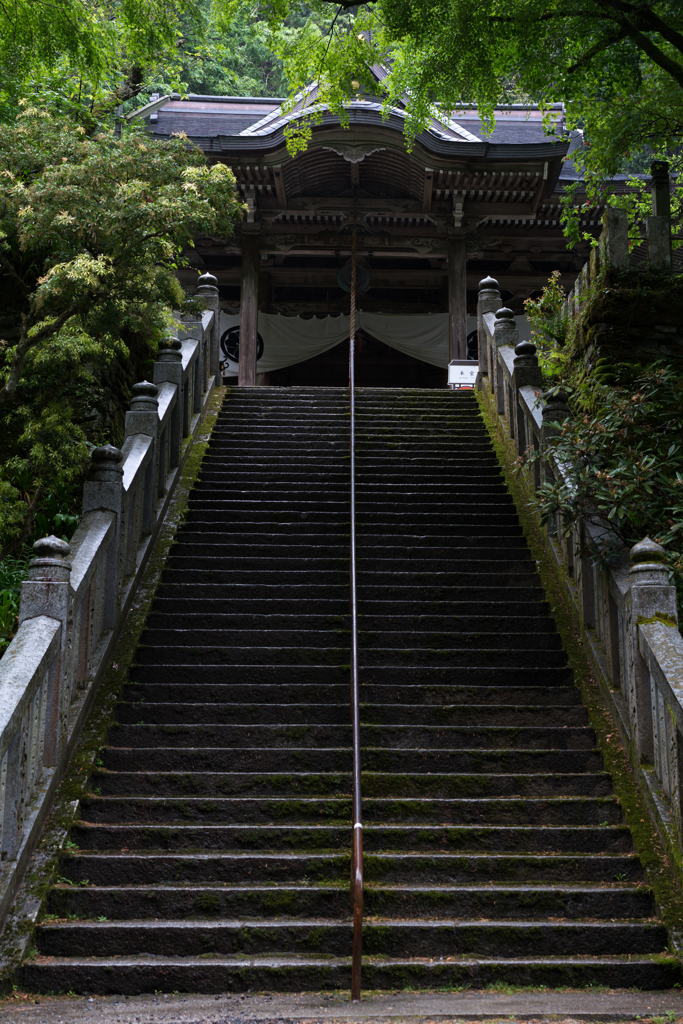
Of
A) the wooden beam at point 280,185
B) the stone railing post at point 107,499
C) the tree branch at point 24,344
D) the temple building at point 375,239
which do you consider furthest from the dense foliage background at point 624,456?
the wooden beam at point 280,185

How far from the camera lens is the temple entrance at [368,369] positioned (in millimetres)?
17047

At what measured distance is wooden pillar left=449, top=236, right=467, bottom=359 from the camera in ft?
44.8

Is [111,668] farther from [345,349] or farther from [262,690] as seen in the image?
[345,349]

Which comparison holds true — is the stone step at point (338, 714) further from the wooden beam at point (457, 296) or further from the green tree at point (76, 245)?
the wooden beam at point (457, 296)

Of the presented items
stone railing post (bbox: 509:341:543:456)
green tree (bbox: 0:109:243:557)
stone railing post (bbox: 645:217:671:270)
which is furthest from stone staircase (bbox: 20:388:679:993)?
stone railing post (bbox: 645:217:671:270)

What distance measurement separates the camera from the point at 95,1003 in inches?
137

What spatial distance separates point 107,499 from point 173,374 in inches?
102

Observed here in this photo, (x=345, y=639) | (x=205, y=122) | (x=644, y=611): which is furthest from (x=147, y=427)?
(x=205, y=122)

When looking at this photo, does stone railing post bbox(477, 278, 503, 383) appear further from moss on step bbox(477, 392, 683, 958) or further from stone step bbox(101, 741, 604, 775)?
stone step bbox(101, 741, 604, 775)

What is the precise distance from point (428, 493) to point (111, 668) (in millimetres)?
3566

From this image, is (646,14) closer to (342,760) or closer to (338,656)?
(338,656)

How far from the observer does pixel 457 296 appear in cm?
1391

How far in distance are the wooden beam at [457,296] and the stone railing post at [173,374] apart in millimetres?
6594

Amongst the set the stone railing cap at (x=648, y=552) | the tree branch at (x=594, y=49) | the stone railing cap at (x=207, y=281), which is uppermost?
the tree branch at (x=594, y=49)
